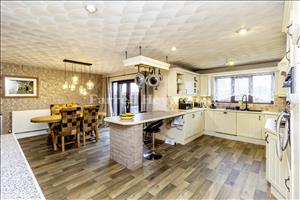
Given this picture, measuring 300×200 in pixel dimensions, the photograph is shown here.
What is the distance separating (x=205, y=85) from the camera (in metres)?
4.97

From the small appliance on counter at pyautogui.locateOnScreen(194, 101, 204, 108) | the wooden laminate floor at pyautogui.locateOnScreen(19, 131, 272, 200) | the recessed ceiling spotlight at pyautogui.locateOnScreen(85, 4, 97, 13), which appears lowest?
the wooden laminate floor at pyautogui.locateOnScreen(19, 131, 272, 200)

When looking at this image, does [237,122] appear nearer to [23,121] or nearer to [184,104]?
[184,104]

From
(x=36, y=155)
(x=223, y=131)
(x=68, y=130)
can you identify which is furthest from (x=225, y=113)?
(x=36, y=155)

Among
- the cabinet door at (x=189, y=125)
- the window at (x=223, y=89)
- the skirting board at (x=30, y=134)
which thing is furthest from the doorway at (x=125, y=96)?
the window at (x=223, y=89)

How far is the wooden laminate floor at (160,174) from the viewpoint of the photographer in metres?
1.95

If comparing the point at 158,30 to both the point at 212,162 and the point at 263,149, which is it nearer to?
the point at 212,162

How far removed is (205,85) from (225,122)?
141 cm

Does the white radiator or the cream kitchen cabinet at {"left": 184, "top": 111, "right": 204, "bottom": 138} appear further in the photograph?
the white radiator

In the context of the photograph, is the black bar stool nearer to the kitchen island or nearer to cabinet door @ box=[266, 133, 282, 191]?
the kitchen island

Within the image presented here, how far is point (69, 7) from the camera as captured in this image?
61.5 inches

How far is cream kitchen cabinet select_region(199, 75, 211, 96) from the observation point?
493cm

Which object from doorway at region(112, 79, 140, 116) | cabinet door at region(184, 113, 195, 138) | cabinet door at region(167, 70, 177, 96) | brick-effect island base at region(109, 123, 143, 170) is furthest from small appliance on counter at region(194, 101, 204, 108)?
brick-effect island base at region(109, 123, 143, 170)

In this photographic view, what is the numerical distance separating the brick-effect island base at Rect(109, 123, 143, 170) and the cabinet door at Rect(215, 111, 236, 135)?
297 cm

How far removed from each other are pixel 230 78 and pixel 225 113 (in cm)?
127
